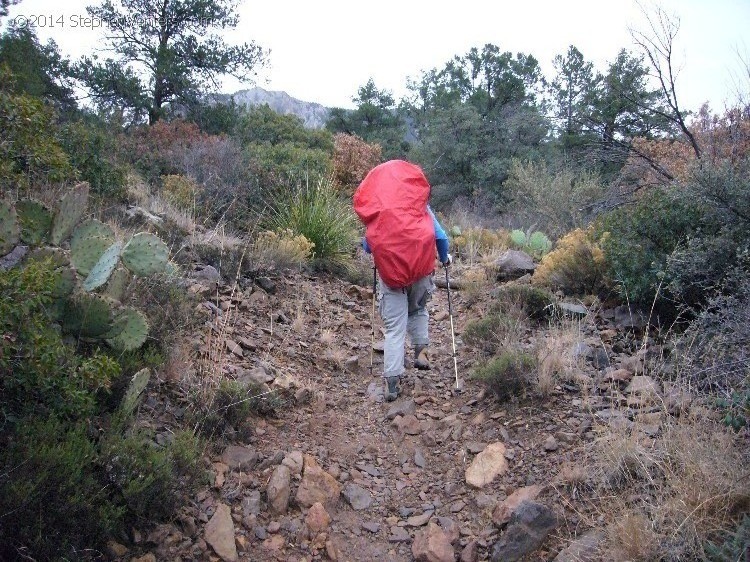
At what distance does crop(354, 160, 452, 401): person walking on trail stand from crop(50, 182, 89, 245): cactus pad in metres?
2.20

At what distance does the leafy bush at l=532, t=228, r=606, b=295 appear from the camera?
6988 millimetres

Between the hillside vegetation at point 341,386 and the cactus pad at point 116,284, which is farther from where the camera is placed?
the cactus pad at point 116,284

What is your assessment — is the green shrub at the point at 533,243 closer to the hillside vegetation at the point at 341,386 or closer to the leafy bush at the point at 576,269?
the hillside vegetation at the point at 341,386

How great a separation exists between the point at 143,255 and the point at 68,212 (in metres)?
0.58

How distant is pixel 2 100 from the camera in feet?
11.4

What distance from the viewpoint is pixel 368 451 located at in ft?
15.5

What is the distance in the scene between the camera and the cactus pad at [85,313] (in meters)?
3.93

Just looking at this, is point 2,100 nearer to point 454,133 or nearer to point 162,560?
point 162,560

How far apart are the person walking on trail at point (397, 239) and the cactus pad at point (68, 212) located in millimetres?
2196

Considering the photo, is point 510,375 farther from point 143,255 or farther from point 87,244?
point 87,244

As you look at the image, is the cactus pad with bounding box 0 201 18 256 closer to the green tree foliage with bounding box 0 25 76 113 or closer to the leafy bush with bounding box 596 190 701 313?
the leafy bush with bounding box 596 190 701 313

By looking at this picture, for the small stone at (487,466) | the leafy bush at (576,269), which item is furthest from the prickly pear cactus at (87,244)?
the leafy bush at (576,269)

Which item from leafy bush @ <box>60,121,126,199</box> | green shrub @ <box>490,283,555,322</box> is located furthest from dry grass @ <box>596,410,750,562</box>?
leafy bush @ <box>60,121,126,199</box>

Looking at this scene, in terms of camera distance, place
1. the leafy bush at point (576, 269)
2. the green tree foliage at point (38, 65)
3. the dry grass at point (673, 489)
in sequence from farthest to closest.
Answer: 1. the green tree foliage at point (38, 65)
2. the leafy bush at point (576, 269)
3. the dry grass at point (673, 489)
